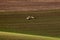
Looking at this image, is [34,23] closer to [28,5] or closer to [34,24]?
[34,24]

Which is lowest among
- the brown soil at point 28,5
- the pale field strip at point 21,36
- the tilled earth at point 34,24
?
the pale field strip at point 21,36

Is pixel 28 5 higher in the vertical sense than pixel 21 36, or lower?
higher

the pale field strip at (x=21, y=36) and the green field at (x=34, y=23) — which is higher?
the green field at (x=34, y=23)

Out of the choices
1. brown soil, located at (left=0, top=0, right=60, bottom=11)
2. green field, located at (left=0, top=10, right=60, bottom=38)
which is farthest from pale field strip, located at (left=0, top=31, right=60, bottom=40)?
brown soil, located at (left=0, top=0, right=60, bottom=11)

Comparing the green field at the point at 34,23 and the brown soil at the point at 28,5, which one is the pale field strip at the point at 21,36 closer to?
the green field at the point at 34,23

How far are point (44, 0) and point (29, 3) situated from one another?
103 millimetres

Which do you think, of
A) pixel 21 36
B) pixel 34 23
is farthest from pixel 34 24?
→ pixel 21 36

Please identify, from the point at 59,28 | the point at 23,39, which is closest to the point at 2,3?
the point at 23,39

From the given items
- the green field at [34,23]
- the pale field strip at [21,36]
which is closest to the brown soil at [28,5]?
the green field at [34,23]

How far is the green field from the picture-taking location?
968mm

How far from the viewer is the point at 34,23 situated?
977 mm

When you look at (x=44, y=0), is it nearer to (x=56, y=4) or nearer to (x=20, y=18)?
(x=56, y=4)

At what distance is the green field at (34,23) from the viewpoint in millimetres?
968

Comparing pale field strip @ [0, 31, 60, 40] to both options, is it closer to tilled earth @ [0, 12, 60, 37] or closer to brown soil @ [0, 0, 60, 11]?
tilled earth @ [0, 12, 60, 37]
